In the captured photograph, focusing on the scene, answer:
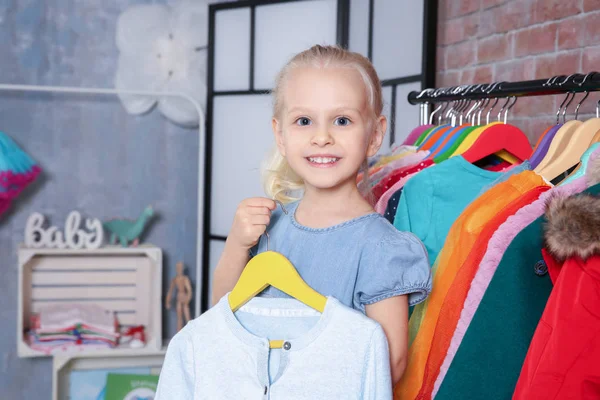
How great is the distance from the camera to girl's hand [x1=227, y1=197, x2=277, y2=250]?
3.89ft

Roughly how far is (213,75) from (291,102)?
2252mm

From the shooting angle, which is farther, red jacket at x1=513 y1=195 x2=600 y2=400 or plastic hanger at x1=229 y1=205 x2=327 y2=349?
plastic hanger at x1=229 y1=205 x2=327 y2=349

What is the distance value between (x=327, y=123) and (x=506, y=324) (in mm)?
406

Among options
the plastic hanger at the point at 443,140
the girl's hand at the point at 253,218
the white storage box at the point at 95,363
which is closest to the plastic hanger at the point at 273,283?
the girl's hand at the point at 253,218

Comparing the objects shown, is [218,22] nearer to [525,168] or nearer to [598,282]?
[525,168]

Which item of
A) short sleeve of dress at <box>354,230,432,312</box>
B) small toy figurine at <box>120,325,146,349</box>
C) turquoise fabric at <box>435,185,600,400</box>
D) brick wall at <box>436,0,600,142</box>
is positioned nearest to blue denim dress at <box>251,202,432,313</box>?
short sleeve of dress at <box>354,230,432,312</box>

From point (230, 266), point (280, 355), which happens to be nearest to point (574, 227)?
point (280, 355)

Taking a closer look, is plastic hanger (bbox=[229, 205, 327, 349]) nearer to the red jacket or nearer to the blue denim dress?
the blue denim dress

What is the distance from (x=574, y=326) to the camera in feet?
2.98

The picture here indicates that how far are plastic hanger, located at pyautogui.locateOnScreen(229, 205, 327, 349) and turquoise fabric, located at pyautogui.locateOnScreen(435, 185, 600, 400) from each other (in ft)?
0.76

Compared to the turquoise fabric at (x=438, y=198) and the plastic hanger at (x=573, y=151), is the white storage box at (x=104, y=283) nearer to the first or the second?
the turquoise fabric at (x=438, y=198)

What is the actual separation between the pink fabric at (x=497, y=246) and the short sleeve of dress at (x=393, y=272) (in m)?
0.09

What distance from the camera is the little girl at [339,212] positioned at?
105 cm

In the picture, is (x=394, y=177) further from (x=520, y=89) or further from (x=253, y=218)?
(x=253, y=218)
